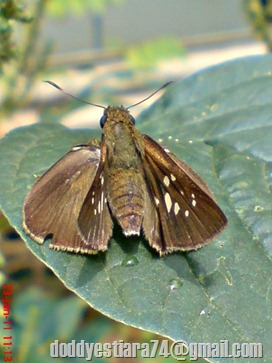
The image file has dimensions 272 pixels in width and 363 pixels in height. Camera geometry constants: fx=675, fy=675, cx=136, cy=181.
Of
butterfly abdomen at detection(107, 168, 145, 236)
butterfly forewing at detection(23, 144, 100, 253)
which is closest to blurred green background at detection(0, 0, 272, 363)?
butterfly forewing at detection(23, 144, 100, 253)

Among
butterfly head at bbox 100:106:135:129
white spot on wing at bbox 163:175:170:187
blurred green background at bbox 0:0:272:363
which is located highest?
butterfly head at bbox 100:106:135:129

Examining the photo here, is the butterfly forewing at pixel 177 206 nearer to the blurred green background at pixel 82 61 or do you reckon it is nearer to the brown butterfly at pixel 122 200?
the brown butterfly at pixel 122 200

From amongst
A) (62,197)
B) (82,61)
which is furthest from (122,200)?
(82,61)

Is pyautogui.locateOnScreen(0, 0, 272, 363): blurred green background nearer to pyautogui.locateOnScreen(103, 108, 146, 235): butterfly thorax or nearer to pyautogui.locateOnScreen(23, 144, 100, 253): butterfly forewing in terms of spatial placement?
pyautogui.locateOnScreen(23, 144, 100, 253): butterfly forewing

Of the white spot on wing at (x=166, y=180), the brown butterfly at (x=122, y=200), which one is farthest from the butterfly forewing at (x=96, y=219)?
the white spot on wing at (x=166, y=180)

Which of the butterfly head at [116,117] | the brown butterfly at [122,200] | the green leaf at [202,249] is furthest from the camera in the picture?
the butterfly head at [116,117]

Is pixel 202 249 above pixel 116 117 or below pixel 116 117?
below

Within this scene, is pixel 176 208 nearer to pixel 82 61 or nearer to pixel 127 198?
pixel 127 198
